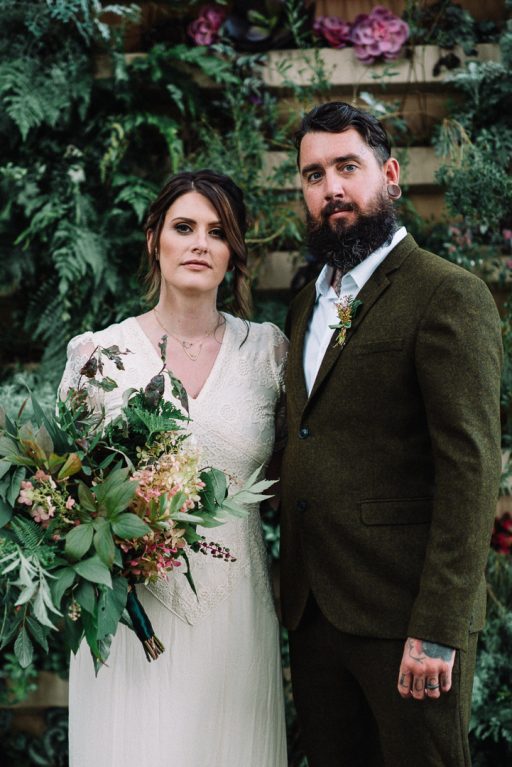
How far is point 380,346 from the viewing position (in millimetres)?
2260

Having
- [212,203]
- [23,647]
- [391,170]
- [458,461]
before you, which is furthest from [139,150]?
[23,647]

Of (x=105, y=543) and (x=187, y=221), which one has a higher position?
(x=187, y=221)

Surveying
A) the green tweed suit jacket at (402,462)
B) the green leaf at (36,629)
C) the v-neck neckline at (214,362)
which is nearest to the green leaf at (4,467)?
the green leaf at (36,629)

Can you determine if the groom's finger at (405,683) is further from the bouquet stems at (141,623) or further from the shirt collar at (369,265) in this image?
the shirt collar at (369,265)

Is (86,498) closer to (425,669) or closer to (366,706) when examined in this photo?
(425,669)

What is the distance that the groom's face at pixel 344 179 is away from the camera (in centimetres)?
248

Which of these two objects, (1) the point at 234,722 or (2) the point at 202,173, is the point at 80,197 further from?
(1) the point at 234,722

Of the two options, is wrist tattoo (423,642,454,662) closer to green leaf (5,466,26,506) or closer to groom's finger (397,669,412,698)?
groom's finger (397,669,412,698)

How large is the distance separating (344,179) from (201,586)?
1266 mm

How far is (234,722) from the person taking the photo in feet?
8.14

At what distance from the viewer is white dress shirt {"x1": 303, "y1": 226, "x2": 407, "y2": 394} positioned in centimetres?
245

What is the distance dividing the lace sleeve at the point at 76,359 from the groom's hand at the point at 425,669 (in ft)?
4.06

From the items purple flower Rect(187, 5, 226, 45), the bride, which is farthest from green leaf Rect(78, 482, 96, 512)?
purple flower Rect(187, 5, 226, 45)

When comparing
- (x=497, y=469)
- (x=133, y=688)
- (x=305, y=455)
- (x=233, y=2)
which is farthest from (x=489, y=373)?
(x=233, y=2)
